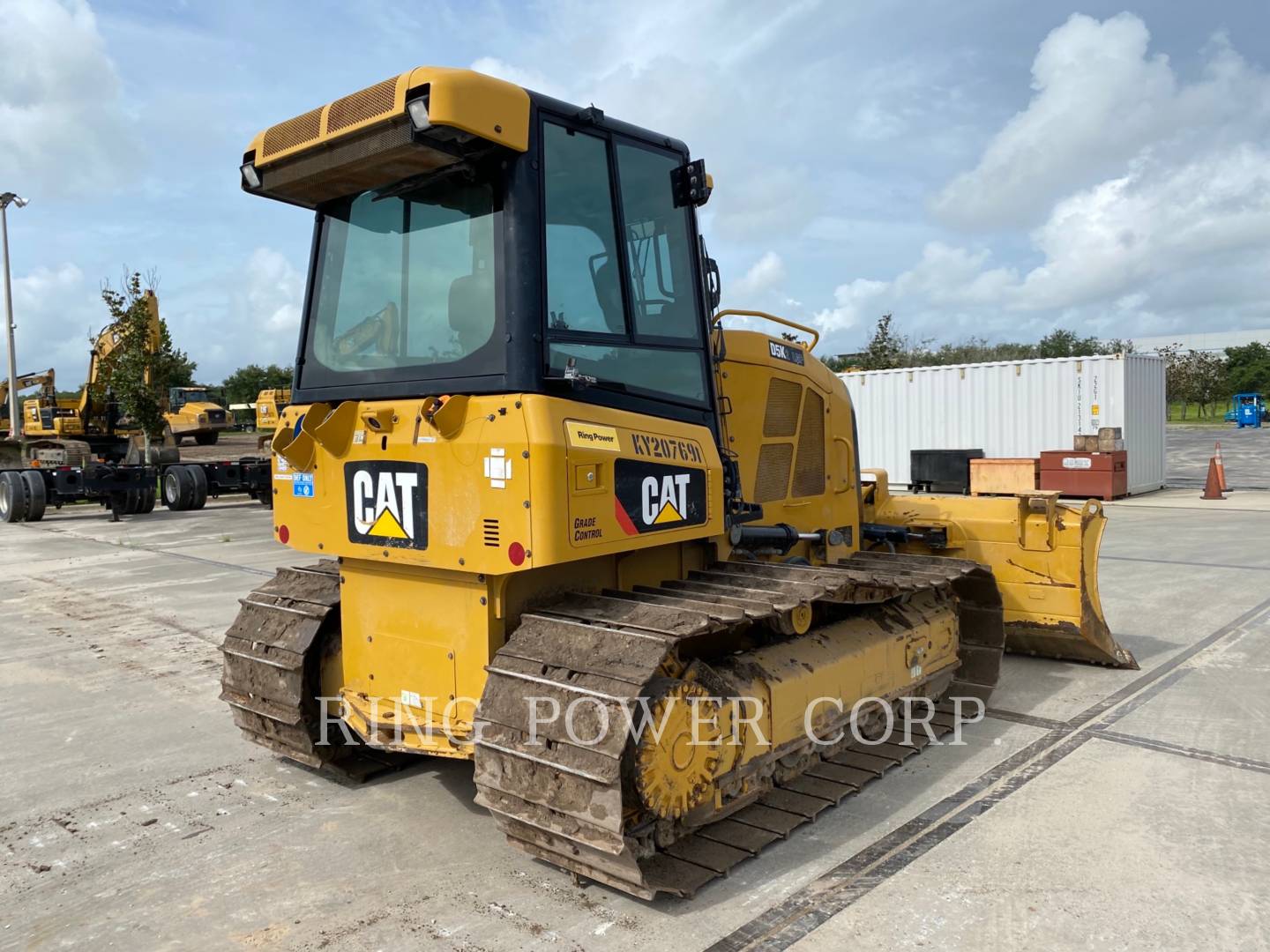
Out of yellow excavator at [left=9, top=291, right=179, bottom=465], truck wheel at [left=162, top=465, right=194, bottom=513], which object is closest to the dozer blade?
truck wheel at [left=162, top=465, right=194, bottom=513]

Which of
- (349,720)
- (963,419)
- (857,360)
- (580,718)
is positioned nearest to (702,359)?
(580,718)

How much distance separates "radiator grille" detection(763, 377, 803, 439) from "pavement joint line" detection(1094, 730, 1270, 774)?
2383mm

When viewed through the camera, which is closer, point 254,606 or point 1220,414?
point 254,606

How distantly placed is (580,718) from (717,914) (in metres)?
0.86

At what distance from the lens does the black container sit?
1944 cm

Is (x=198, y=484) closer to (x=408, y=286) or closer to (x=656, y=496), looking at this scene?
(x=408, y=286)

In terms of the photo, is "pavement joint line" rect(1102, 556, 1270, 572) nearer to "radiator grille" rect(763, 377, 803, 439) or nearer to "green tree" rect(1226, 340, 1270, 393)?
"radiator grille" rect(763, 377, 803, 439)

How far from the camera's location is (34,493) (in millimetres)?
18422

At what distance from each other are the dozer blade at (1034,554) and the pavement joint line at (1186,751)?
129 cm

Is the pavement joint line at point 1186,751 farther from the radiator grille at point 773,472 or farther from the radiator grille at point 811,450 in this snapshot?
the radiator grille at point 773,472

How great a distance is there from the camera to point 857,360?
4669 centimetres

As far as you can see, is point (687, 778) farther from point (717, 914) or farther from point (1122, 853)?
point (1122, 853)

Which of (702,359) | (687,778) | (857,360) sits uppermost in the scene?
(857,360)

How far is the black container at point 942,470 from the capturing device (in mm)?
19438
